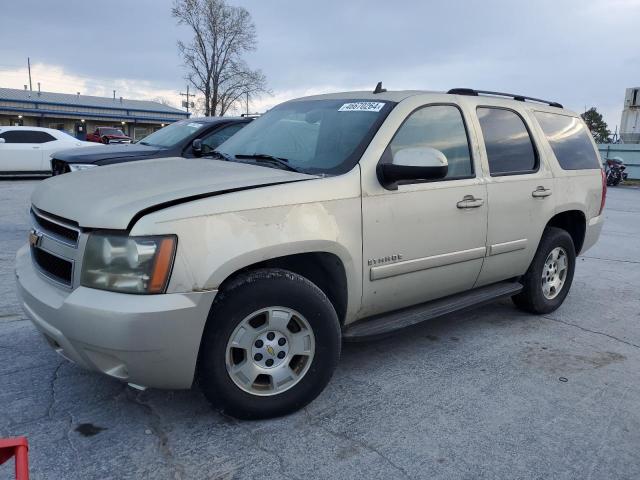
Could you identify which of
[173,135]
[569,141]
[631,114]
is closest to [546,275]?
[569,141]

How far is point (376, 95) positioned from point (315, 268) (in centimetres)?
141

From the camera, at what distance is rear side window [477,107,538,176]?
13.3ft

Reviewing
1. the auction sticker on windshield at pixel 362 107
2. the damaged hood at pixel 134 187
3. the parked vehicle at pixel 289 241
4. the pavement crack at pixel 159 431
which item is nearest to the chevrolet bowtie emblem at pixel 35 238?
the parked vehicle at pixel 289 241

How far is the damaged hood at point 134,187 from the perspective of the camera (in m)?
2.51

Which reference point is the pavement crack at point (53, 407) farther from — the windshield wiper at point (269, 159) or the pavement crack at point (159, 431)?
the windshield wiper at point (269, 159)

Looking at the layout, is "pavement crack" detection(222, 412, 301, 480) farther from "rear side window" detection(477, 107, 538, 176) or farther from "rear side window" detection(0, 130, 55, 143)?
"rear side window" detection(0, 130, 55, 143)

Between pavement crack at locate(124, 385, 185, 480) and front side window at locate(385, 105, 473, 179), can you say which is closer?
pavement crack at locate(124, 385, 185, 480)

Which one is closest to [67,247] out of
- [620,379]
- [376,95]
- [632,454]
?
[376,95]

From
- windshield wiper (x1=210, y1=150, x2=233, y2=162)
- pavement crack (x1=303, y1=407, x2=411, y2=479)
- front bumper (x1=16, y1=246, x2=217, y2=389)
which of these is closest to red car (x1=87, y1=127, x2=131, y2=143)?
windshield wiper (x1=210, y1=150, x2=233, y2=162)

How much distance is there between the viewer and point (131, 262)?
2418mm

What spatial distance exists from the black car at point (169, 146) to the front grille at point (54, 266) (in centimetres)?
453

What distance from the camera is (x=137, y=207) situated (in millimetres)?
2482

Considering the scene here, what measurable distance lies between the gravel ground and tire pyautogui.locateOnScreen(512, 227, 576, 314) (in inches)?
18.4

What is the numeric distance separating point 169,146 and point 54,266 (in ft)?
17.8
